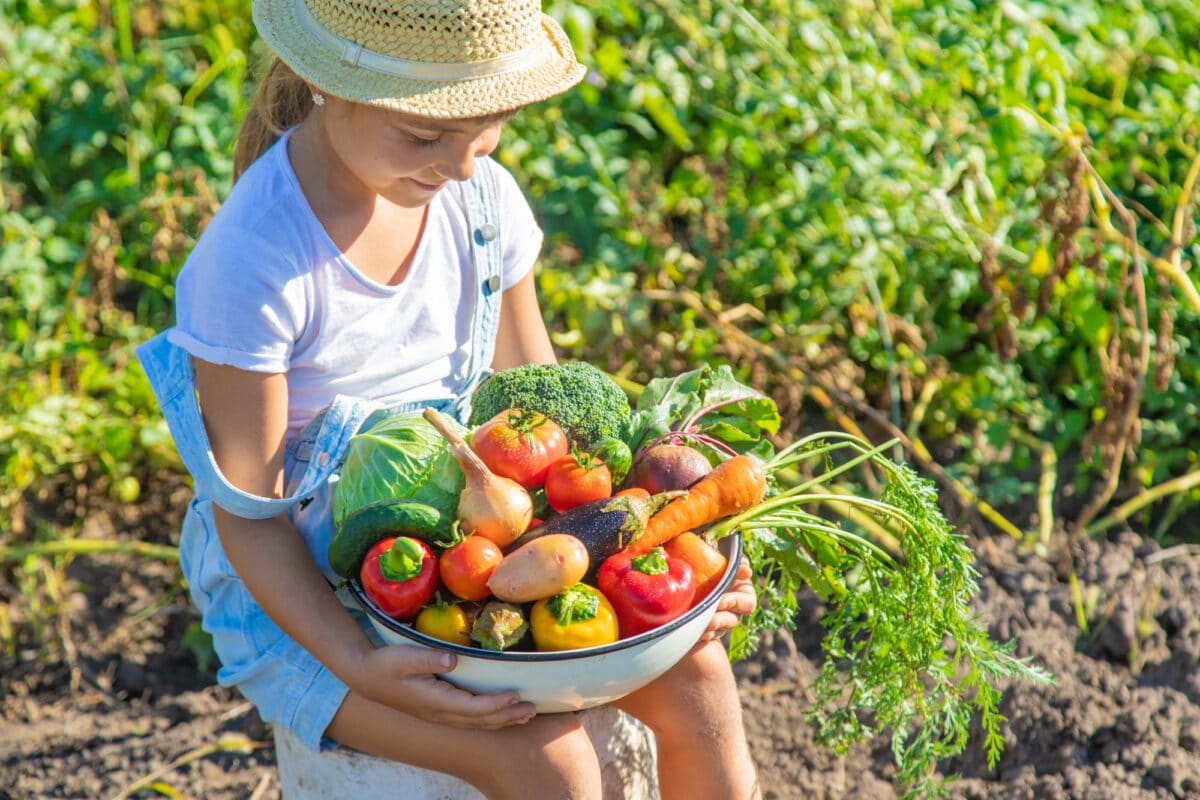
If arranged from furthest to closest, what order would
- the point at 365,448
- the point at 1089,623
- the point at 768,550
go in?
the point at 1089,623 → the point at 768,550 → the point at 365,448

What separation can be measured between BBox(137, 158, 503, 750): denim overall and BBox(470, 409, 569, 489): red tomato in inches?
12.7

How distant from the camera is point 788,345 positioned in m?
3.65

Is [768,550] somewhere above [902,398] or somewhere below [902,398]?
above

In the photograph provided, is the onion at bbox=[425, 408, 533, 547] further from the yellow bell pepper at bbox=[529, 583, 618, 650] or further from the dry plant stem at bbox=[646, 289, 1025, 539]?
the dry plant stem at bbox=[646, 289, 1025, 539]

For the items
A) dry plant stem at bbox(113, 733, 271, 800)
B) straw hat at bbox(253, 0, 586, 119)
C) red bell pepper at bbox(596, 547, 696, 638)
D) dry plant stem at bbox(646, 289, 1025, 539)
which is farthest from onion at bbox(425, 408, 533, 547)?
dry plant stem at bbox(646, 289, 1025, 539)

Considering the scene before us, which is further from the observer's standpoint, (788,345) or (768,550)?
(788,345)

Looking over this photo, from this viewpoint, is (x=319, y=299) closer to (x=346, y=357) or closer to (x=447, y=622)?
(x=346, y=357)

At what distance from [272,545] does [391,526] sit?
35 cm

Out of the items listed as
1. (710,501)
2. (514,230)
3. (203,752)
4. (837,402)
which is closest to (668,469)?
(710,501)

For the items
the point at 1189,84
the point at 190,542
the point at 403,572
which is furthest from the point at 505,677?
the point at 1189,84

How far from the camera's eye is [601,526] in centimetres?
188

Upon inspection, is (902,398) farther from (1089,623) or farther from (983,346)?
(1089,623)

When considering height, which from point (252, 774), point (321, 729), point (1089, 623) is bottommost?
point (252, 774)

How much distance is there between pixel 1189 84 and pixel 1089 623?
1811 millimetres
